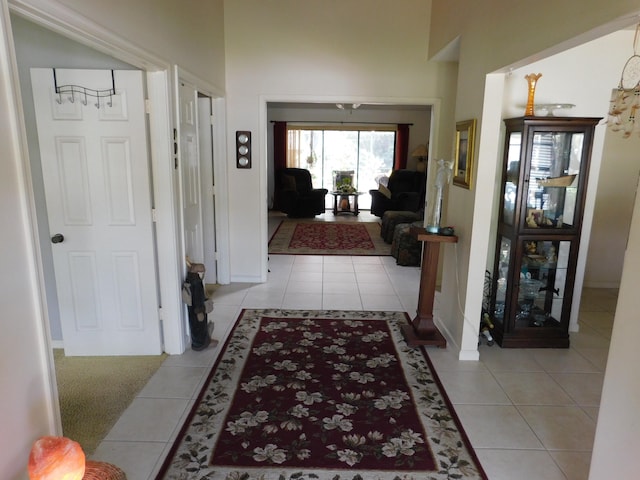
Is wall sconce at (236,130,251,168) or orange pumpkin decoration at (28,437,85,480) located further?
wall sconce at (236,130,251,168)

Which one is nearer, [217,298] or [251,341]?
[251,341]

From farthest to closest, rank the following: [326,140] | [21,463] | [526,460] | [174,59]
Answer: [326,140] → [174,59] → [526,460] → [21,463]

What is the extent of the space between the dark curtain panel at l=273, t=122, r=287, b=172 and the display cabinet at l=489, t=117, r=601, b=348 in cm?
758

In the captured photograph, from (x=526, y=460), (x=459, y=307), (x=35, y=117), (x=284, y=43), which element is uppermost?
(x=284, y=43)

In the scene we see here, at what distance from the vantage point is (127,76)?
2877mm

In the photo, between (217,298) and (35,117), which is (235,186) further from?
(35,117)

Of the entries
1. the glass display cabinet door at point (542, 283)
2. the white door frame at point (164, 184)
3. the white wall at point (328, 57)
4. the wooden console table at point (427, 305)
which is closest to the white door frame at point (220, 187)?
the white wall at point (328, 57)

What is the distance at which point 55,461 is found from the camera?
1.41m

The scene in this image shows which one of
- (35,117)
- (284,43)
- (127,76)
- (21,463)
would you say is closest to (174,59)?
(127,76)

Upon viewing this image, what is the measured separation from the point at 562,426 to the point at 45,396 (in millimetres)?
2636

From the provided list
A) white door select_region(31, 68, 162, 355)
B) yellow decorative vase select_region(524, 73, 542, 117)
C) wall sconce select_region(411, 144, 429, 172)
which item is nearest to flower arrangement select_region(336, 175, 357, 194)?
wall sconce select_region(411, 144, 429, 172)

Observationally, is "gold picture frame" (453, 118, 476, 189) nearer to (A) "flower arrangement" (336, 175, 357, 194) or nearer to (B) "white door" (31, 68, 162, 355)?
(B) "white door" (31, 68, 162, 355)

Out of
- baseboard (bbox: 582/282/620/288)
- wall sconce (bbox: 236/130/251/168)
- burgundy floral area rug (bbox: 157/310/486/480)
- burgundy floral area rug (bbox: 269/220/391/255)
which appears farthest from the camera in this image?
burgundy floral area rug (bbox: 269/220/391/255)

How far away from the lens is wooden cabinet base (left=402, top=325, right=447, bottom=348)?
3.46m
